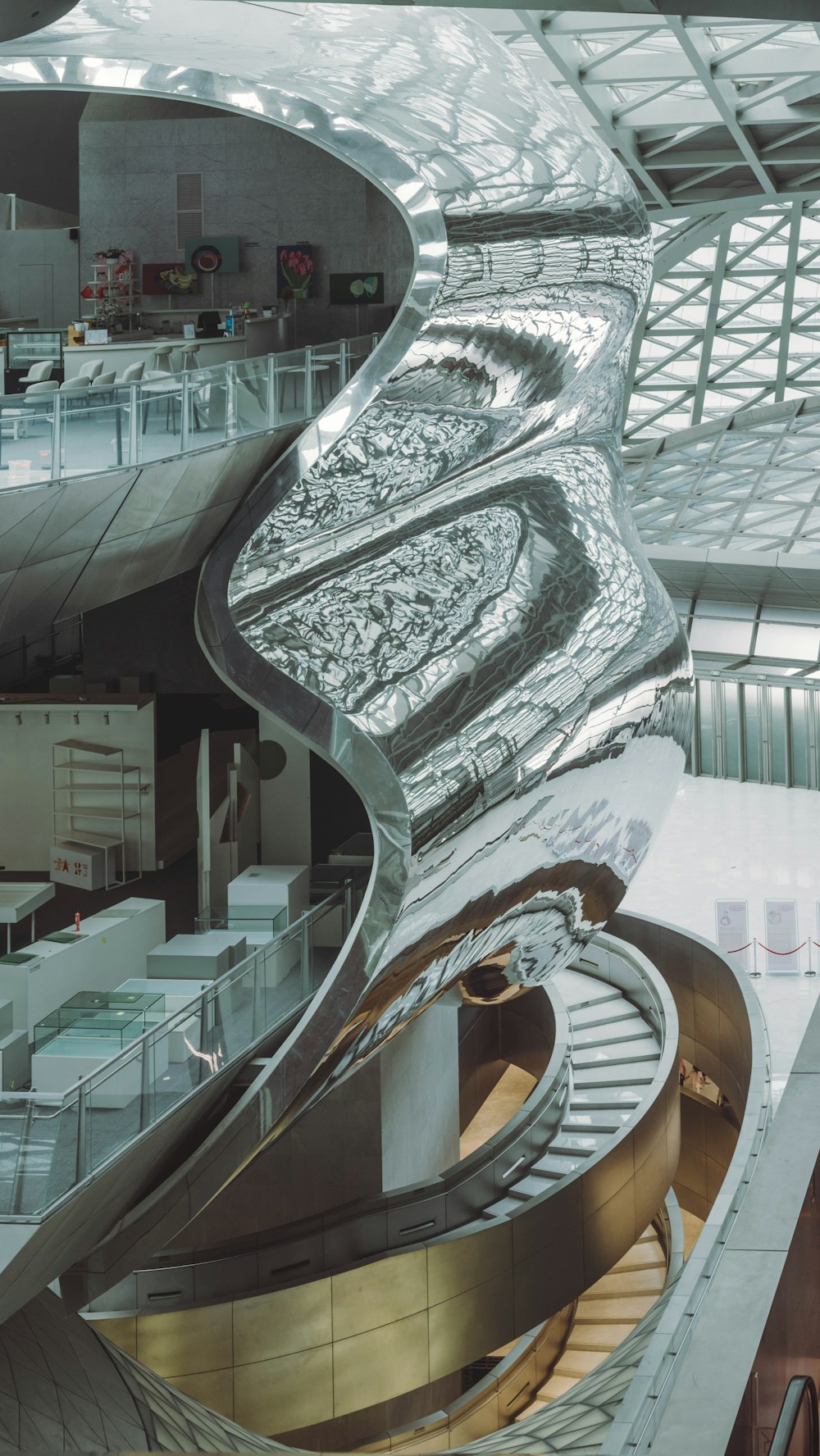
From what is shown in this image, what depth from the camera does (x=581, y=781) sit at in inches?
676

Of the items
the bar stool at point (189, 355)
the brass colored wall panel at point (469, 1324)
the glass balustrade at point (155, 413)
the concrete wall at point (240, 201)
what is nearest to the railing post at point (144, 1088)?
the glass balustrade at point (155, 413)

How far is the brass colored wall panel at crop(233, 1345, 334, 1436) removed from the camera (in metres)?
17.3

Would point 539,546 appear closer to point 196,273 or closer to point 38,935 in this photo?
point 38,935

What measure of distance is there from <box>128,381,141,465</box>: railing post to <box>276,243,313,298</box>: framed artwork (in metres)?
11.1

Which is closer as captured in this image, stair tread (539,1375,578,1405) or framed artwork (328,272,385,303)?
stair tread (539,1375,578,1405)

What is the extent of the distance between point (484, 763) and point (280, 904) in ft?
12.2

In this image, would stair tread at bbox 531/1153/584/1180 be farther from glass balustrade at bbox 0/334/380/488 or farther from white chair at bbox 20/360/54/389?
white chair at bbox 20/360/54/389

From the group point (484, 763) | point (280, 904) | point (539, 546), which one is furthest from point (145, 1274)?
point (539, 546)

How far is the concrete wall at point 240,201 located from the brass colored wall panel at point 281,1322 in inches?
584

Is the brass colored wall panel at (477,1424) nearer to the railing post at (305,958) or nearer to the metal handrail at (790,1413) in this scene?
the railing post at (305,958)

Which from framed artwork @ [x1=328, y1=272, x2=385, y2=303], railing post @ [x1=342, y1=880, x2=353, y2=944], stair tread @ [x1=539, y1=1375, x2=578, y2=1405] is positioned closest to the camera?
railing post @ [x1=342, y1=880, x2=353, y2=944]

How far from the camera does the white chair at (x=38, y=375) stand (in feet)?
67.2

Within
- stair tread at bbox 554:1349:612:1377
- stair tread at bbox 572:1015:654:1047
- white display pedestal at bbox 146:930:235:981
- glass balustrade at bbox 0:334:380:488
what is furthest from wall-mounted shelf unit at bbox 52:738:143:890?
stair tread at bbox 554:1349:612:1377

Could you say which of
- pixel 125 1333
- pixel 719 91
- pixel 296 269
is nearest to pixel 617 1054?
pixel 125 1333
